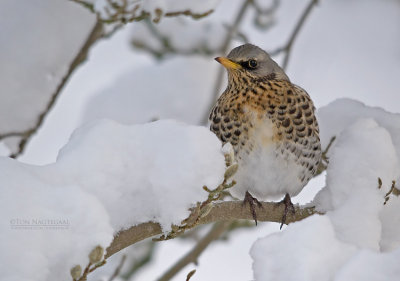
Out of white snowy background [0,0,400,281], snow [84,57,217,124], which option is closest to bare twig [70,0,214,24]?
white snowy background [0,0,400,281]

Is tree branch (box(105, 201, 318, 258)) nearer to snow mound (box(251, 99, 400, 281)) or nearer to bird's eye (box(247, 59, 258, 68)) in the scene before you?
snow mound (box(251, 99, 400, 281))

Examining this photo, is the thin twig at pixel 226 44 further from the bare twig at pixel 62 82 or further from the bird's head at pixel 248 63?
the bare twig at pixel 62 82

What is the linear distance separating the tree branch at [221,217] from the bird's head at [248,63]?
0.67 meters

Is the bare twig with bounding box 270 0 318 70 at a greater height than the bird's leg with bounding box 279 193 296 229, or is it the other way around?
the bare twig with bounding box 270 0 318 70

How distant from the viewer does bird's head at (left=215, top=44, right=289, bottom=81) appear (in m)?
3.21

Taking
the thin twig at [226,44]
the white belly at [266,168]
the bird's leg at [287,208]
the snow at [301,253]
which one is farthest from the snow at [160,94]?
the snow at [301,253]

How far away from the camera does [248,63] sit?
3.24 metres

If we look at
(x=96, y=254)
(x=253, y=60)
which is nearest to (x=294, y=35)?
(x=253, y=60)

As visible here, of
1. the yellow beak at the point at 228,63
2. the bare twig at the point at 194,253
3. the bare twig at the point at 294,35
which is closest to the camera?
the yellow beak at the point at 228,63

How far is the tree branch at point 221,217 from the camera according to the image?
206 centimetres

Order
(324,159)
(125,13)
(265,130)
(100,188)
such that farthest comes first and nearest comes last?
(324,159)
(265,130)
(125,13)
(100,188)

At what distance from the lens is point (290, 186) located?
3.16 m

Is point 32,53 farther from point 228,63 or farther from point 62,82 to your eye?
point 228,63

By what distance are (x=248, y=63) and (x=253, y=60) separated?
3 cm
